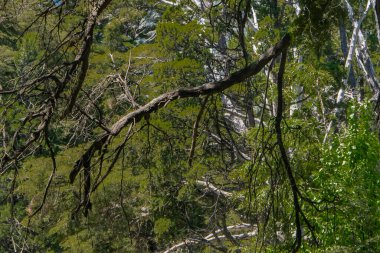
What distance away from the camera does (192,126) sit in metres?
12.3

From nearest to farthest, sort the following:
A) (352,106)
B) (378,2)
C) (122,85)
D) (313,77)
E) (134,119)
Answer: (378,2) → (134,119) → (122,85) → (352,106) → (313,77)

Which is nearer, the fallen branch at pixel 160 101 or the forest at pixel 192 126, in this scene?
the fallen branch at pixel 160 101

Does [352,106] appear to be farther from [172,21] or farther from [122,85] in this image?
[172,21]

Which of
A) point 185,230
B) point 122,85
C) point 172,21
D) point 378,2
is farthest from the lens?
point 185,230

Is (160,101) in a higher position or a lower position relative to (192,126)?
lower

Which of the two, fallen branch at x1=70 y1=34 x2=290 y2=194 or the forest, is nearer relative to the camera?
fallen branch at x1=70 y1=34 x2=290 y2=194

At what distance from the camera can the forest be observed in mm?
4027

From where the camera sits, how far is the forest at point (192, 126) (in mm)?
4027

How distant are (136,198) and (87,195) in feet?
39.2

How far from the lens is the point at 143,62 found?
48.6 feet

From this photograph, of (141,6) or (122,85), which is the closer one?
(122,85)

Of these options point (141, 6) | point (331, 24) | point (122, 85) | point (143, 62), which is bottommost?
point (122, 85)

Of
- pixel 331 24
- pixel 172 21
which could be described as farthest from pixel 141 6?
pixel 331 24

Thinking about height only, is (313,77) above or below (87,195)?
above
